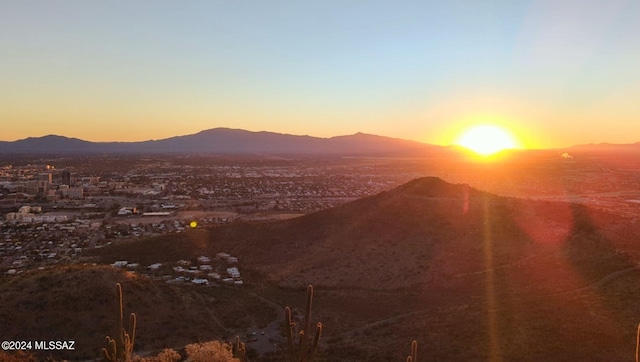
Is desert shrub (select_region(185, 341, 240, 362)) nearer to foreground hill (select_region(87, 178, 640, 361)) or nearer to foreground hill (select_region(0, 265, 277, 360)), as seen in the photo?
foreground hill (select_region(87, 178, 640, 361))

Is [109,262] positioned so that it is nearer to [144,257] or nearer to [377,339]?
[144,257]

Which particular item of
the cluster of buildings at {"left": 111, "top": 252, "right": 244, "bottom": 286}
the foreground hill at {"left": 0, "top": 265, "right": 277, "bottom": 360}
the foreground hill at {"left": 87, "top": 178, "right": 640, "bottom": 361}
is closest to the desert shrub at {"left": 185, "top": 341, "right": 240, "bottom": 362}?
the foreground hill at {"left": 87, "top": 178, "right": 640, "bottom": 361}

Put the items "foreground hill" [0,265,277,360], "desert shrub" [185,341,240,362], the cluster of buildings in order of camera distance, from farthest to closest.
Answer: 1. the cluster of buildings
2. "foreground hill" [0,265,277,360]
3. "desert shrub" [185,341,240,362]

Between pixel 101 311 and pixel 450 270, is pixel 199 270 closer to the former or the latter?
pixel 101 311

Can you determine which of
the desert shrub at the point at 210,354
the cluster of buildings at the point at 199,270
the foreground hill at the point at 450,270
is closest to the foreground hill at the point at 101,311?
the foreground hill at the point at 450,270

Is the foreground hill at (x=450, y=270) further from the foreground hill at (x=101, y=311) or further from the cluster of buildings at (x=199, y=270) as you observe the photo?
the foreground hill at (x=101, y=311)

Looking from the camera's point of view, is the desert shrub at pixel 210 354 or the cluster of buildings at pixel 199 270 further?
the cluster of buildings at pixel 199 270

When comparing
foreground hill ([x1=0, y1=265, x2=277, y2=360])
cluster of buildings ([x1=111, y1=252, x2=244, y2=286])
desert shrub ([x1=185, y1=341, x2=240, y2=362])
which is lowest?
cluster of buildings ([x1=111, y1=252, x2=244, y2=286])

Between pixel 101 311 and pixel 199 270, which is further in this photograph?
pixel 199 270

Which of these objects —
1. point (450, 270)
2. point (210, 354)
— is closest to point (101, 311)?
point (210, 354)
